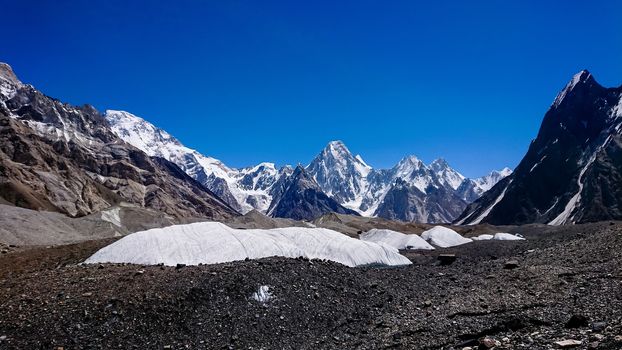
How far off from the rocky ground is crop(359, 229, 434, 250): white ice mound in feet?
136

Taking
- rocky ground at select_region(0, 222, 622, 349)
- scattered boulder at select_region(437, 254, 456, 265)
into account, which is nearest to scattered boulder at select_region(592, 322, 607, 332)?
rocky ground at select_region(0, 222, 622, 349)

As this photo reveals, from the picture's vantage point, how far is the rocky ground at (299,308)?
16031 millimetres

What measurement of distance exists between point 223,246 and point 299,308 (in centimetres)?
1126

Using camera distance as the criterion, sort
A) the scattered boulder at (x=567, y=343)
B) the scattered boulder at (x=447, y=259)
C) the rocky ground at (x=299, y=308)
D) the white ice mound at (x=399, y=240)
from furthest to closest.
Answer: the white ice mound at (x=399, y=240) → the scattered boulder at (x=447, y=259) → the rocky ground at (x=299, y=308) → the scattered boulder at (x=567, y=343)

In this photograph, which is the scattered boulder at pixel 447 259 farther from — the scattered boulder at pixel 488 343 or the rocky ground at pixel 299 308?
the scattered boulder at pixel 488 343

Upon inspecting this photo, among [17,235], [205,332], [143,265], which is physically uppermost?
[17,235]

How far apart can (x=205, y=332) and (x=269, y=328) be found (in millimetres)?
2802

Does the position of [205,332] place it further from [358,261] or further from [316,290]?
[358,261]

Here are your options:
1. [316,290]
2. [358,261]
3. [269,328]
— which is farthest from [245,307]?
[358,261]

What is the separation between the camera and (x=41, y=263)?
29.5 m

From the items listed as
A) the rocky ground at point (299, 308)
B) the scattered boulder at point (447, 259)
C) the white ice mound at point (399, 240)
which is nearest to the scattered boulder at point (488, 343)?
the rocky ground at point (299, 308)

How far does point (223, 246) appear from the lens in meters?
31.9

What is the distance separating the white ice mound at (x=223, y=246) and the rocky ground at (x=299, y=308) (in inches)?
136

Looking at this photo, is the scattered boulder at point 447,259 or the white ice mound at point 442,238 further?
the white ice mound at point 442,238
